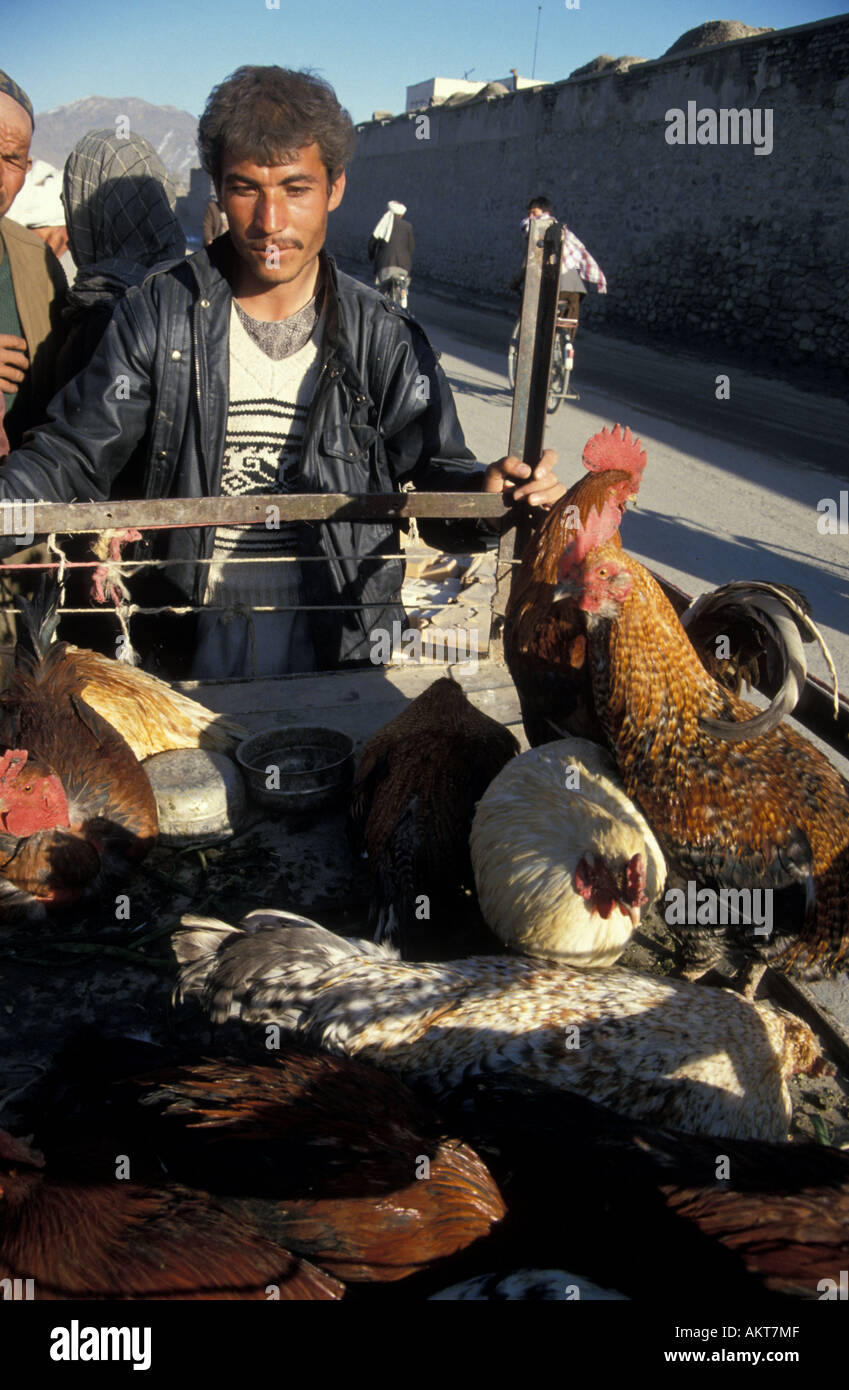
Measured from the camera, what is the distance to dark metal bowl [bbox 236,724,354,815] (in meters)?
2.95

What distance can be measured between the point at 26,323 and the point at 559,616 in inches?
105

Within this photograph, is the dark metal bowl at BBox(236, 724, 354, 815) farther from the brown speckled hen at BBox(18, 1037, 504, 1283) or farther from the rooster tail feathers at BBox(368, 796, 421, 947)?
the brown speckled hen at BBox(18, 1037, 504, 1283)

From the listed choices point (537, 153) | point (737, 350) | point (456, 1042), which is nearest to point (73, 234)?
point (456, 1042)

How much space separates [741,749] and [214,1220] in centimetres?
192

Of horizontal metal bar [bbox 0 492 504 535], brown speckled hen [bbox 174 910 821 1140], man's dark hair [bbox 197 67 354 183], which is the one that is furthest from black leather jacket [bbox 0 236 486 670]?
brown speckled hen [bbox 174 910 821 1140]

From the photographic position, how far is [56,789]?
252 centimetres

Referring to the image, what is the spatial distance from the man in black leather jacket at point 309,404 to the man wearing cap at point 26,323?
560 mm

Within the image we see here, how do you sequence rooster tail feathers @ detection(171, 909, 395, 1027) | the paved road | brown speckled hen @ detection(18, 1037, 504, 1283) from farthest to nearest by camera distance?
1. the paved road
2. rooster tail feathers @ detection(171, 909, 395, 1027)
3. brown speckled hen @ detection(18, 1037, 504, 1283)

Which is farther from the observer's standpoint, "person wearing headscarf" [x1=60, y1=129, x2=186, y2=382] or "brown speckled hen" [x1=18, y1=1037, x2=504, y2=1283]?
"person wearing headscarf" [x1=60, y1=129, x2=186, y2=382]

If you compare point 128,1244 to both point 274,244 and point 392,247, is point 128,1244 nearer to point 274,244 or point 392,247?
point 274,244

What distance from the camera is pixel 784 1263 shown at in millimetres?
1341

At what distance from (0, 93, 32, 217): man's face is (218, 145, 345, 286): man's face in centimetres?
79
